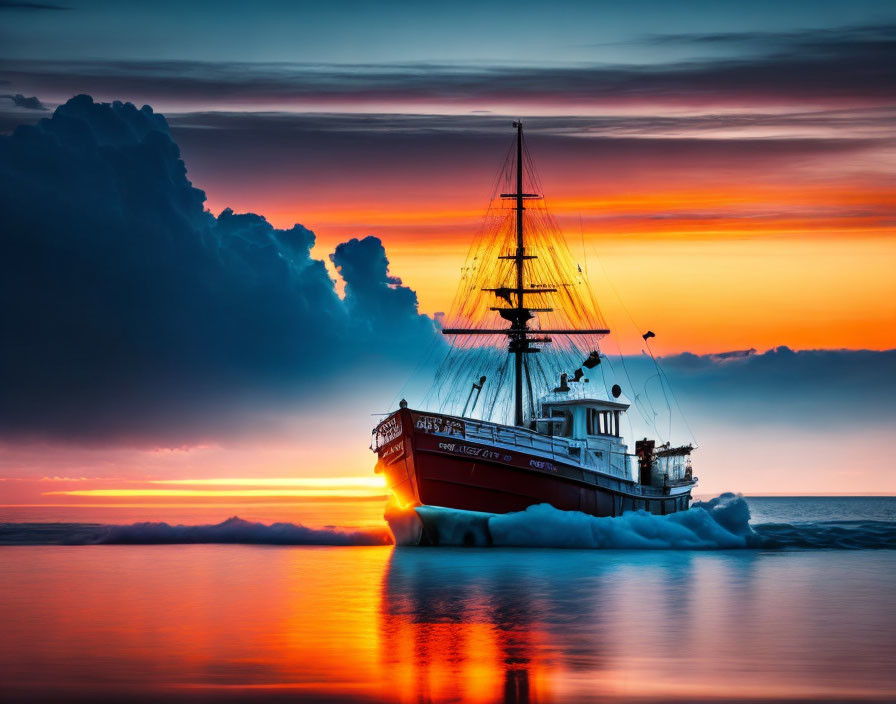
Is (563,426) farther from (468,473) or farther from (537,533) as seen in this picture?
(468,473)

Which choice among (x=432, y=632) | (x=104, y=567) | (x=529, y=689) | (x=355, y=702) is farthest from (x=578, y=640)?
(x=104, y=567)

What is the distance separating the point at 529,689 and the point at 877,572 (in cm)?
3561

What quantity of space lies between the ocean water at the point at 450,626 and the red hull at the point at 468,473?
2.15 metres

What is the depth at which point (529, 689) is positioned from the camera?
25734mm

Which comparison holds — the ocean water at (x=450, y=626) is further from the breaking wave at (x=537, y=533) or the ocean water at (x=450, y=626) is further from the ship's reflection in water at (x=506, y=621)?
the breaking wave at (x=537, y=533)

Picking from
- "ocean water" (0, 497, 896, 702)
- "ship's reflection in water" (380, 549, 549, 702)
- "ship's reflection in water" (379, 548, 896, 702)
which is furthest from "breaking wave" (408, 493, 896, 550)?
"ship's reflection in water" (380, 549, 549, 702)

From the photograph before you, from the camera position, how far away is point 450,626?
34.8m

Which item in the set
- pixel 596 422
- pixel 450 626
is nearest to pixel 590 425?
pixel 596 422

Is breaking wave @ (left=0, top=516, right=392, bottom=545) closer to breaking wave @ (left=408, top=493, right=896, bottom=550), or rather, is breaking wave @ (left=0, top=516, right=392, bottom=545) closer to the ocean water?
the ocean water

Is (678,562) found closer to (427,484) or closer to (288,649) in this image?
(427,484)

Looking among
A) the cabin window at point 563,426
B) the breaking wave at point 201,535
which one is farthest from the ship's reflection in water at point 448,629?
the breaking wave at point 201,535

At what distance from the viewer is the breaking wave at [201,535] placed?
75500mm

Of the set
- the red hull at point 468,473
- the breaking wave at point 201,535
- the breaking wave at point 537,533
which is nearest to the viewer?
the red hull at point 468,473

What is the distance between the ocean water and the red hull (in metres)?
2.15
